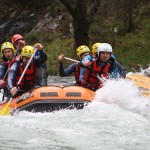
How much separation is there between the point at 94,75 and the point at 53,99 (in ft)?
5.50

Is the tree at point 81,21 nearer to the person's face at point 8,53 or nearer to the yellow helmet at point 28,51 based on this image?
the person's face at point 8,53

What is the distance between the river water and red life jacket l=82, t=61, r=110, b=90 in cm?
63

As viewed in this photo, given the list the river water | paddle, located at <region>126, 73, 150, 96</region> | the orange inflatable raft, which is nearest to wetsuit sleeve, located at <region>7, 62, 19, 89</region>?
the orange inflatable raft

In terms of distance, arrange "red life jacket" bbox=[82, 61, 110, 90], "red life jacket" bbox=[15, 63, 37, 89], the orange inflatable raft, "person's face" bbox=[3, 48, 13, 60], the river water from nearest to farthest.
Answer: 1. the river water
2. the orange inflatable raft
3. "red life jacket" bbox=[15, 63, 37, 89]
4. "red life jacket" bbox=[82, 61, 110, 90]
5. "person's face" bbox=[3, 48, 13, 60]

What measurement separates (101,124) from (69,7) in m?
13.0

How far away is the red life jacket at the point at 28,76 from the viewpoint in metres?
9.92

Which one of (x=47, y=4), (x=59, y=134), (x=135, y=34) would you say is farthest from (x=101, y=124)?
(x=47, y=4)

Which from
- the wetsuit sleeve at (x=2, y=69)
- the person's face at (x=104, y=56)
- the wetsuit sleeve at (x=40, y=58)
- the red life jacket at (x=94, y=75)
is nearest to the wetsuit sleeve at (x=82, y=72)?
the red life jacket at (x=94, y=75)

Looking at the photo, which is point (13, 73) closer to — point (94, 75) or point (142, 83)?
point (94, 75)

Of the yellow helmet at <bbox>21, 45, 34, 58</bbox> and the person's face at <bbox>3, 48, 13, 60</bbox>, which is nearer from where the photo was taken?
the yellow helmet at <bbox>21, 45, 34, 58</bbox>

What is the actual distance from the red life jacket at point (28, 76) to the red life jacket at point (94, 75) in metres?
1.09

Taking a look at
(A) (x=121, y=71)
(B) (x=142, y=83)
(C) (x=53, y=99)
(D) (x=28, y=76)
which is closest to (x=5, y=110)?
(C) (x=53, y=99)

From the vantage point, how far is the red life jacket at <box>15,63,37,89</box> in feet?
32.6

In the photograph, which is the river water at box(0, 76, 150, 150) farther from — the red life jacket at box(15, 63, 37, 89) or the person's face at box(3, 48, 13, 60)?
the person's face at box(3, 48, 13, 60)
